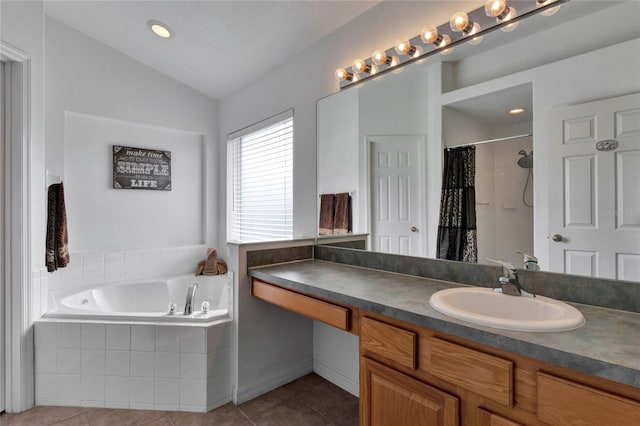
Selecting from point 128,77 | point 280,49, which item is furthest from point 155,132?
point 280,49

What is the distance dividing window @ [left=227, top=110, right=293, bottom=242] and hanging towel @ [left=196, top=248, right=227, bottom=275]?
0.24m

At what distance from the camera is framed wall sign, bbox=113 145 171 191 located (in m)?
2.95

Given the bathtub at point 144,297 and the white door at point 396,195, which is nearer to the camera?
the white door at point 396,195

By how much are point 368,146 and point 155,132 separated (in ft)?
7.55

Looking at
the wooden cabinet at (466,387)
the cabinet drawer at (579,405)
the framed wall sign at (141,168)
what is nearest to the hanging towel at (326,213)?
the wooden cabinet at (466,387)

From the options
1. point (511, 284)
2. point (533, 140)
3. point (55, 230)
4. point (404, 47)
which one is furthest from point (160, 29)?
point (511, 284)

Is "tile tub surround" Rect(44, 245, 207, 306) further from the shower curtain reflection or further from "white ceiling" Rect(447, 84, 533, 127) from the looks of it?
"white ceiling" Rect(447, 84, 533, 127)

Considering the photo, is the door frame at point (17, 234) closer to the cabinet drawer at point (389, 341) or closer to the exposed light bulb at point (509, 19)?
the cabinet drawer at point (389, 341)

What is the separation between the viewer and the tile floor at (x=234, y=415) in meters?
1.79

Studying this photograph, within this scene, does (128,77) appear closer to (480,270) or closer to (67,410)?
(67,410)

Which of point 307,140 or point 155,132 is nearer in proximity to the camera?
point 307,140

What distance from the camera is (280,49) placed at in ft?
7.95

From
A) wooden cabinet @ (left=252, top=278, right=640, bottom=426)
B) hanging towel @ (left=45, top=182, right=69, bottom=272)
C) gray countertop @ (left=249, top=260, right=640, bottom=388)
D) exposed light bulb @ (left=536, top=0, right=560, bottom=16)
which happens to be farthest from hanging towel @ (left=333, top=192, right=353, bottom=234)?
hanging towel @ (left=45, top=182, right=69, bottom=272)

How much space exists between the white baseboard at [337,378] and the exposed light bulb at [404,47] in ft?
6.52
